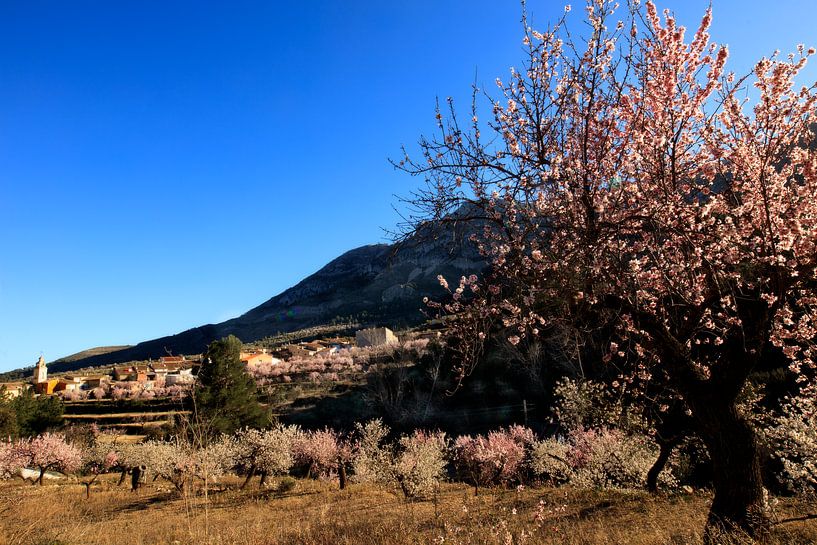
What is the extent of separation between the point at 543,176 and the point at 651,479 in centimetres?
1532

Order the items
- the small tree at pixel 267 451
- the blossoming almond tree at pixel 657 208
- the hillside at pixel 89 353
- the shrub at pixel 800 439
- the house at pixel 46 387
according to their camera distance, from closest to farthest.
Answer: the blossoming almond tree at pixel 657 208
the shrub at pixel 800 439
the small tree at pixel 267 451
the house at pixel 46 387
the hillside at pixel 89 353

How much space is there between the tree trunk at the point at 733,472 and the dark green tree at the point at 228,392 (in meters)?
42.6

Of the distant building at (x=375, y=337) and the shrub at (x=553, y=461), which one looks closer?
the shrub at (x=553, y=461)

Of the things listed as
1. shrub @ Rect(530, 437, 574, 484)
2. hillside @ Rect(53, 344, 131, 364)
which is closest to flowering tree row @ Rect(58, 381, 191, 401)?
shrub @ Rect(530, 437, 574, 484)

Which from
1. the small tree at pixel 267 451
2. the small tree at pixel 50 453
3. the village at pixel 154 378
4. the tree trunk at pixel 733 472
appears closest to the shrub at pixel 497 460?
the small tree at pixel 267 451

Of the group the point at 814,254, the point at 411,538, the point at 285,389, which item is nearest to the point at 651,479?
the point at 411,538

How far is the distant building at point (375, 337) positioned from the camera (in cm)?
9247

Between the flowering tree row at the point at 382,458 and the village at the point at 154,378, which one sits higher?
the village at the point at 154,378

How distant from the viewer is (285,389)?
67.2 meters

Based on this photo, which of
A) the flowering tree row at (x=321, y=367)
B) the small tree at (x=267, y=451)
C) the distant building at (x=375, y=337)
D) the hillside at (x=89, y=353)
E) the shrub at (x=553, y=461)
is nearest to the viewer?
the shrub at (x=553, y=461)

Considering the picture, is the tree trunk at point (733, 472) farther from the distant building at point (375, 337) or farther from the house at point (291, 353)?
the house at point (291, 353)

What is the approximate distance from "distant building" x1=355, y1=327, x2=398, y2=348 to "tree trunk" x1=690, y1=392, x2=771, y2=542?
267 ft

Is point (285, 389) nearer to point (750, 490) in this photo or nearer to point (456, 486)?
point (456, 486)

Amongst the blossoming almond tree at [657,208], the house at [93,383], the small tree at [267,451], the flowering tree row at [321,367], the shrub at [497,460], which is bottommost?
the shrub at [497,460]
